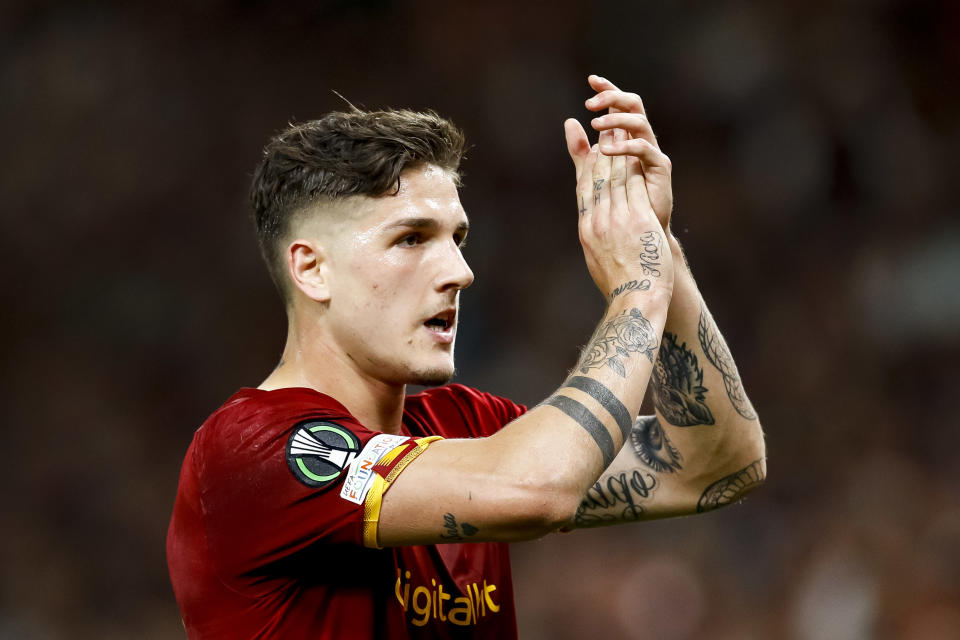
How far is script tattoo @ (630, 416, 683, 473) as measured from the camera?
2609 mm

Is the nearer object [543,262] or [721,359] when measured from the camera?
[721,359]

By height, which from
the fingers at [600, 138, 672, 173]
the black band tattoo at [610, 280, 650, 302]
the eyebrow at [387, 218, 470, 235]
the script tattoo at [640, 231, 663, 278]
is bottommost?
the black band tattoo at [610, 280, 650, 302]

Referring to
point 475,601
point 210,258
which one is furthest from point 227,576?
point 210,258

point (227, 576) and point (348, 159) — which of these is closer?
point (227, 576)

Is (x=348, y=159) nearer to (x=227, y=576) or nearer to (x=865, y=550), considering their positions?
(x=227, y=576)

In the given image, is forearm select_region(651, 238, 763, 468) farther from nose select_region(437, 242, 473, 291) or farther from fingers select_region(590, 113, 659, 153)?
nose select_region(437, 242, 473, 291)

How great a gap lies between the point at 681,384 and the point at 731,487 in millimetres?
320

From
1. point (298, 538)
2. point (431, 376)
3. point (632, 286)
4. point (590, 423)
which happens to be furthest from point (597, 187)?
point (298, 538)

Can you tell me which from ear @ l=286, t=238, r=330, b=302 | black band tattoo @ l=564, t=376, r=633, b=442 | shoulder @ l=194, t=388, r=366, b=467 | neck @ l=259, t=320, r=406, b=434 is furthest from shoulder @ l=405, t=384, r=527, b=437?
black band tattoo @ l=564, t=376, r=633, b=442

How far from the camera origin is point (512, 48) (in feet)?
22.1

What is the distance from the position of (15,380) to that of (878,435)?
17.6 feet

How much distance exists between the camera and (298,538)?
190cm

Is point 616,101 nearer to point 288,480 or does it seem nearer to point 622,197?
point 622,197

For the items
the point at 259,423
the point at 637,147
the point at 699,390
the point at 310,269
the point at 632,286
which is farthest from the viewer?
the point at 699,390
